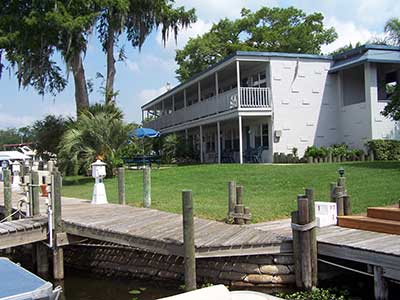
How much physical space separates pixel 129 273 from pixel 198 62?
4064cm

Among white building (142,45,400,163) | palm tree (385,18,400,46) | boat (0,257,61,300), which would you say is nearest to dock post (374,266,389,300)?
boat (0,257,61,300)

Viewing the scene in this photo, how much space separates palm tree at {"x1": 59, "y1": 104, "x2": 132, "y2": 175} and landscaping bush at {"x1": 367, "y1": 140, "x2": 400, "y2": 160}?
11.2 metres

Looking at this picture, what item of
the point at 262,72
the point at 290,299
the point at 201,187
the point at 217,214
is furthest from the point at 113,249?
the point at 262,72

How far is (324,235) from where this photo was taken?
7.41 metres

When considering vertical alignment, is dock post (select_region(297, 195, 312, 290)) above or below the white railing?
below

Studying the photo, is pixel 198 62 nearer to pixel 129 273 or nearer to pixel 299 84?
pixel 299 84

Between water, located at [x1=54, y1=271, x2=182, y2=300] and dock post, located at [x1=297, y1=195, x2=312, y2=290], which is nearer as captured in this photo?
dock post, located at [x1=297, y1=195, x2=312, y2=290]

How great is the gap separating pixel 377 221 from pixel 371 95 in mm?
15191

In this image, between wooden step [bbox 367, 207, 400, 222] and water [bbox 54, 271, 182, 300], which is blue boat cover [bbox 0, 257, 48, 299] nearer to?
water [bbox 54, 271, 182, 300]

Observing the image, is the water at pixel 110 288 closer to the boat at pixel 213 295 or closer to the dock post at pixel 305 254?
the dock post at pixel 305 254

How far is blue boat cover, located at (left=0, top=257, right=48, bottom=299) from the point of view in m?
4.31

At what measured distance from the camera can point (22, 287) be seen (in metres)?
4.41

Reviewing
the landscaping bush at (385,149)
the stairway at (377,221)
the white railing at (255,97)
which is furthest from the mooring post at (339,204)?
the white railing at (255,97)

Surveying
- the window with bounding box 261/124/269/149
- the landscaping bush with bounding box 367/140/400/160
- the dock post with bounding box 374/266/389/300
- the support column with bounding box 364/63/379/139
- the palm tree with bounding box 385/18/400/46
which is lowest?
the dock post with bounding box 374/266/389/300
